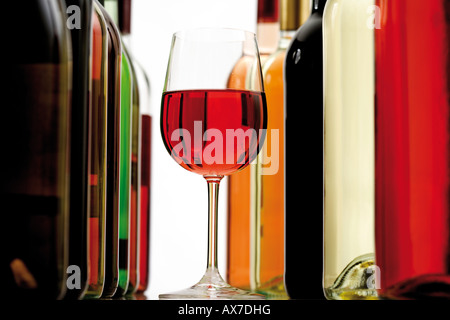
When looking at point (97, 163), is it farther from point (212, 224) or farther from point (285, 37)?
point (285, 37)

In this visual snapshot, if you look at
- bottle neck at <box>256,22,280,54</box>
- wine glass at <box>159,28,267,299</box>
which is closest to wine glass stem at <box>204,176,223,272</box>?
wine glass at <box>159,28,267,299</box>

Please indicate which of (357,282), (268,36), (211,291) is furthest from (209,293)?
(268,36)

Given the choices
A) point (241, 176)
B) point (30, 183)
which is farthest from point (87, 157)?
point (241, 176)

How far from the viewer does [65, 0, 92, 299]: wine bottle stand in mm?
462

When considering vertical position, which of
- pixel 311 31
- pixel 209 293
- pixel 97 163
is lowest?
pixel 209 293

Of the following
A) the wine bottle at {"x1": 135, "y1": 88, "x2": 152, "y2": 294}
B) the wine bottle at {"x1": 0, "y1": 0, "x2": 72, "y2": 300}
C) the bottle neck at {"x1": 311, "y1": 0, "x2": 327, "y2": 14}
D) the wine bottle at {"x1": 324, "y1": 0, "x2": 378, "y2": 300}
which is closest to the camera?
the wine bottle at {"x1": 0, "y1": 0, "x2": 72, "y2": 300}

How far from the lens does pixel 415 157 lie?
47 centimetres

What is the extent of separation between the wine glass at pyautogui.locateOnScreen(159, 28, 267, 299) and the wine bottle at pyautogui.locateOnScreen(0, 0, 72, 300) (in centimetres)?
14

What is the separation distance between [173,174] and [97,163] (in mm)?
346

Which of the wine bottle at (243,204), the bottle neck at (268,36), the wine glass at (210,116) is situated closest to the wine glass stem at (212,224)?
the wine glass at (210,116)

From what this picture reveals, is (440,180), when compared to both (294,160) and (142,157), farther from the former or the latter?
(142,157)

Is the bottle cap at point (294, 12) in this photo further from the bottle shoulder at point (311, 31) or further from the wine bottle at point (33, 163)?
the wine bottle at point (33, 163)

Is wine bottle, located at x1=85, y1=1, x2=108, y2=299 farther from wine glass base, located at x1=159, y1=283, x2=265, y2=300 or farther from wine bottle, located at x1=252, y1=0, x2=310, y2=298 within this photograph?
wine bottle, located at x1=252, y1=0, x2=310, y2=298

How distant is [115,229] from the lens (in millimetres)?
571
